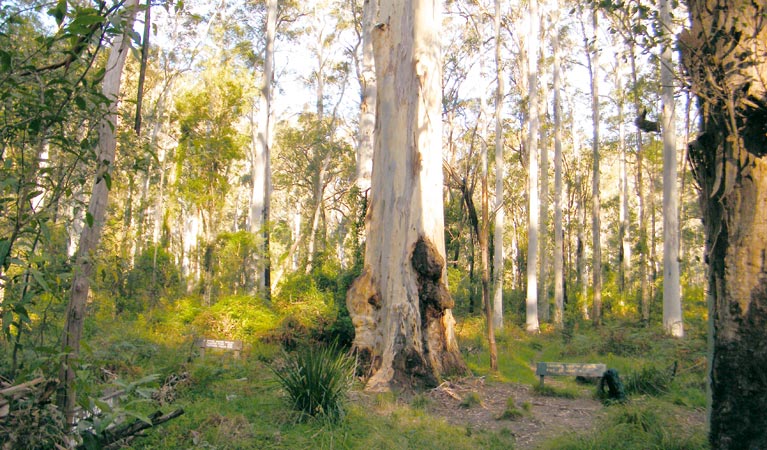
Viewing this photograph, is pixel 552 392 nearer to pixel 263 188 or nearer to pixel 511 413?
pixel 511 413

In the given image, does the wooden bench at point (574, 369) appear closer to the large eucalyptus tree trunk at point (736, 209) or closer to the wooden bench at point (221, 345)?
the large eucalyptus tree trunk at point (736, 209)

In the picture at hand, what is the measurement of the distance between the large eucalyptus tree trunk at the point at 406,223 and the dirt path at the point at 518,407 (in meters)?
0.47

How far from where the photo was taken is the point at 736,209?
477 centimetres

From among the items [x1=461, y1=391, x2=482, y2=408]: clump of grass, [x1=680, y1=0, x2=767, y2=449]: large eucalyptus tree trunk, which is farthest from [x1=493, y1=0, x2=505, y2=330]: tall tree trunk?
[x1=680, y1=0, x2=767, y2=449]: large eucalyptus tree trunk

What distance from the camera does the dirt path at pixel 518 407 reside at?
7.12 meters

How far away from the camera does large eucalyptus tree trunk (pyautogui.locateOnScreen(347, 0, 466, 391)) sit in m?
9.43

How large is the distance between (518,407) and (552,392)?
3.75 ft

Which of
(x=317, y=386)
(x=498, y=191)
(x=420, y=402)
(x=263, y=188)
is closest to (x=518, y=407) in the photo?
(x=420, y=402)

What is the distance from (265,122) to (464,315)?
9957mm

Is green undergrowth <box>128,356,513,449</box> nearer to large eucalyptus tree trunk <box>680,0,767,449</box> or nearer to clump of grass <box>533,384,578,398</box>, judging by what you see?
clump of grass <box>533,384,578,398</box>

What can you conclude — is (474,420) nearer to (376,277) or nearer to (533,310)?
(376,277)

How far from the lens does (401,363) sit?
30.3ft

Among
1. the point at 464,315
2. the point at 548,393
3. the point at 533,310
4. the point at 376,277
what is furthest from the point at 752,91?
the point at 533,310

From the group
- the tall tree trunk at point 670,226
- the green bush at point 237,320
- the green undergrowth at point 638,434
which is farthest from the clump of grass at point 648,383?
the tall tree trunk at point 670,226
